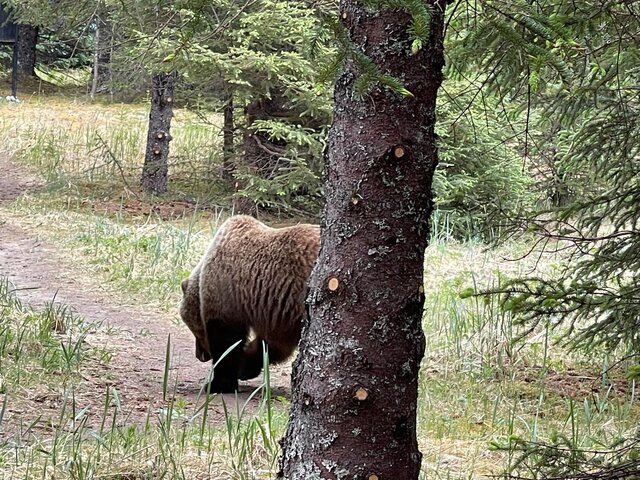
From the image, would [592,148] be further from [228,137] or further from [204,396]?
[228,137]

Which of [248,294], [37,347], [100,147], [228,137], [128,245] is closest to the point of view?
[37,347]

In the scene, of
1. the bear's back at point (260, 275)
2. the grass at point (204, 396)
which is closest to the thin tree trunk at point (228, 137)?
the grass at point (204, 396)

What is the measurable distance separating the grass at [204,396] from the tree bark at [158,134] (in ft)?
1.73

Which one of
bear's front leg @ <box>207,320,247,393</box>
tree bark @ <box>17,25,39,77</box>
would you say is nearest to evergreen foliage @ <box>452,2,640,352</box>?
bear's front leg @ <box>207,320,247,393</box>

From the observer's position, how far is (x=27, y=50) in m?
27.8

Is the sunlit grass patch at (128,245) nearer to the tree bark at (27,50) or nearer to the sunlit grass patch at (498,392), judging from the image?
the sunlit grass patch at (498,392)

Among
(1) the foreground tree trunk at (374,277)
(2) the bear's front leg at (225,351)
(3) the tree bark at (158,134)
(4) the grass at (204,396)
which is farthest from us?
(3) the tree bark at (158,134)

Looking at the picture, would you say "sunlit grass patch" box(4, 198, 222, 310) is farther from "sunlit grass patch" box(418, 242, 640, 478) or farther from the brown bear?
"sunlit grass patch" box(418, 242, 640, 478)

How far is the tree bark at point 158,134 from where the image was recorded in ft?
48.5

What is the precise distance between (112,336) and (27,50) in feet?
72.0

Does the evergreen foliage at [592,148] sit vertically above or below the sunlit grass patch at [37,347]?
above

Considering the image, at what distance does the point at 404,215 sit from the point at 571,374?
4897mm

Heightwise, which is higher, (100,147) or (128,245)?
(100,147)

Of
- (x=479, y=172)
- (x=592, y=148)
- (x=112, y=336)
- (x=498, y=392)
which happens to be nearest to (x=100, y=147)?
(x=479, y=172)
